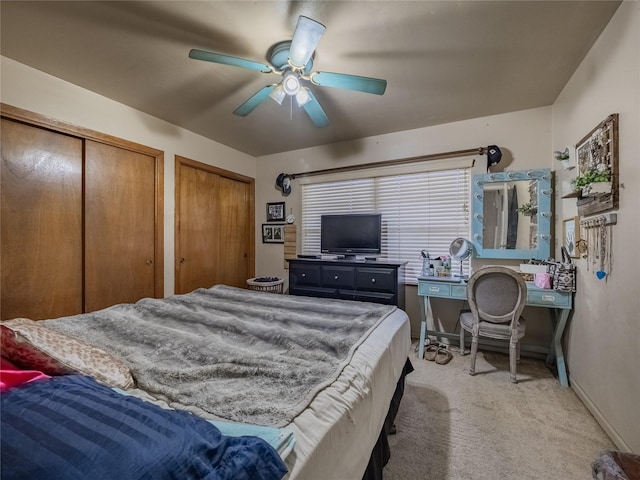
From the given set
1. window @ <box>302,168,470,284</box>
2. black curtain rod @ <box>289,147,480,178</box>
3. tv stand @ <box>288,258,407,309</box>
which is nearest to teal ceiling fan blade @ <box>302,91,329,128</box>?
black curtain rod @ <box>289,147,480,178</box>

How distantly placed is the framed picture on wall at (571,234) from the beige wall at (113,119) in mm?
3944

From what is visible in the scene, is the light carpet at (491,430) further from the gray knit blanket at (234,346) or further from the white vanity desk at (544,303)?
the gray knit blanket at (234,346)

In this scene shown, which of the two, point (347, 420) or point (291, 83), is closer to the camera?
point (347, 420)

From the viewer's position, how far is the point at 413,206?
3434 mm

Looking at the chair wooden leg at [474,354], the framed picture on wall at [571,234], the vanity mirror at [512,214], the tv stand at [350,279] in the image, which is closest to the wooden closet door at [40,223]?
the tv stand at [350,279]

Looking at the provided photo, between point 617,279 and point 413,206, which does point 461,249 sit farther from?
point 617,279

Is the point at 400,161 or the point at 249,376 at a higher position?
the point at 400,161

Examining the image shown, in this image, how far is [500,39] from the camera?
187cm

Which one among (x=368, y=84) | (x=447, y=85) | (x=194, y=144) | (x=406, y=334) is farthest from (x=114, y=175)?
(x=447, y=85)

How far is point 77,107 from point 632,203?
4117mm

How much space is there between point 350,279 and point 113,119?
2946mm

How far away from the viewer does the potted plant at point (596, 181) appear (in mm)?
1679

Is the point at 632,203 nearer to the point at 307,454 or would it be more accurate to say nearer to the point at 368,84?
the point at 368,84

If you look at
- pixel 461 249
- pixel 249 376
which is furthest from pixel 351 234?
pixel 249 376
